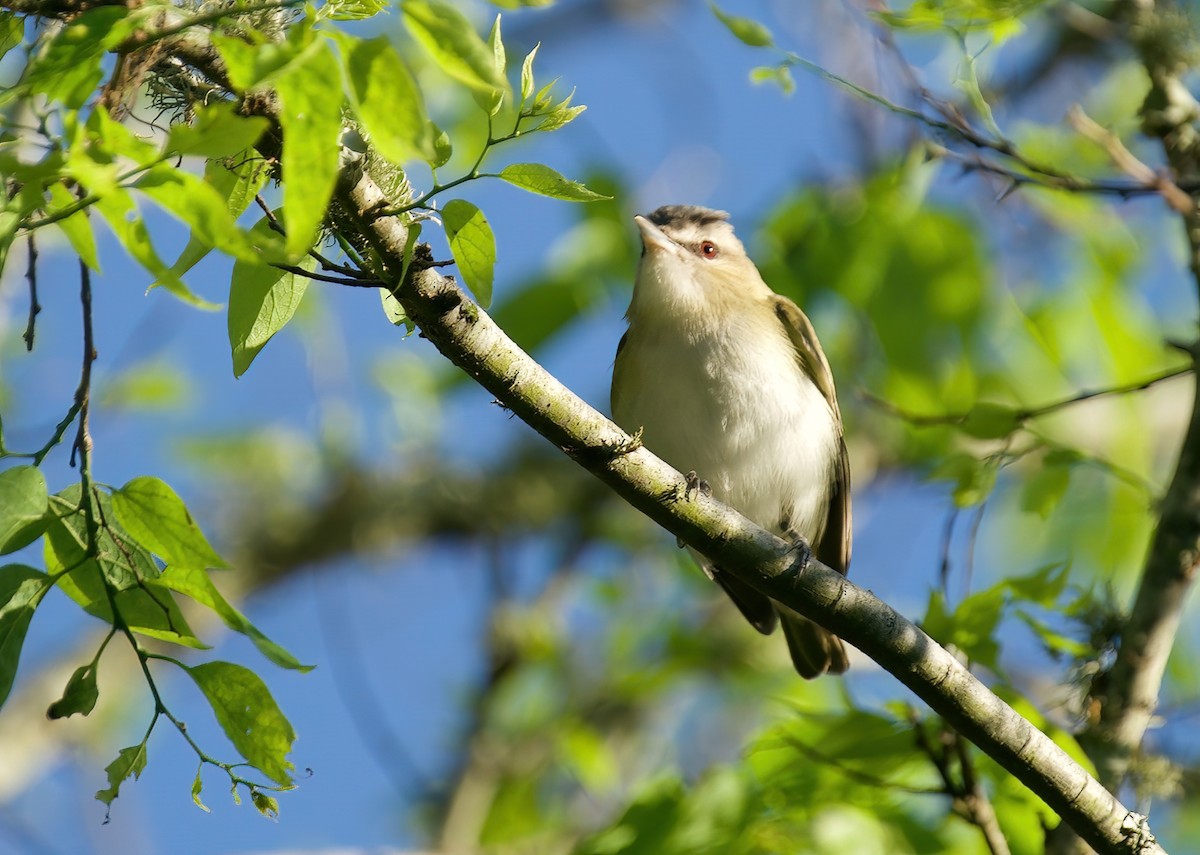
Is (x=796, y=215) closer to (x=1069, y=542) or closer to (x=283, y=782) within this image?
(x=1069, y=542)

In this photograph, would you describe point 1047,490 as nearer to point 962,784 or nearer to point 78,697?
point 962,784

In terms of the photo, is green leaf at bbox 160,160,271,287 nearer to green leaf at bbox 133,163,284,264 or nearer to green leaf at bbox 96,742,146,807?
green leaf at bbox 133,163,284,264

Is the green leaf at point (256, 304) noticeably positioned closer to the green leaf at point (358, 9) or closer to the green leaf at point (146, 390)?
the green leaf at point (358, 9)

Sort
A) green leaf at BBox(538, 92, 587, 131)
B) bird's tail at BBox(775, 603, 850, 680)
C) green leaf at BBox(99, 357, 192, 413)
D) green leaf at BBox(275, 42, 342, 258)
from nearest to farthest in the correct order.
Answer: green leaf at BBox(275, 42, 342, 258), green leaf at BBox(538, 92, 587, 131), bird's tail at BBox(775, 603, 850, 680), green leaf at BBox(99, 357, 192, 413)

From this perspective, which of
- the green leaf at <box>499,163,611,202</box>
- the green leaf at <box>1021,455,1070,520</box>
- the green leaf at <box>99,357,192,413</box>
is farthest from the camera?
the green leaf at <box>99,357,192,413</box>

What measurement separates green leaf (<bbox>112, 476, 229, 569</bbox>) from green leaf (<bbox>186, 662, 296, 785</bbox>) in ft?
0.75

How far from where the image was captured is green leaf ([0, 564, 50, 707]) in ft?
7.31

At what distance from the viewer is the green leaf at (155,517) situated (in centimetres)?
232

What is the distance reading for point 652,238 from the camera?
518cm

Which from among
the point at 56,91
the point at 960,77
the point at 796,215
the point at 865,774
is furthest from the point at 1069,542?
the point at 56,91

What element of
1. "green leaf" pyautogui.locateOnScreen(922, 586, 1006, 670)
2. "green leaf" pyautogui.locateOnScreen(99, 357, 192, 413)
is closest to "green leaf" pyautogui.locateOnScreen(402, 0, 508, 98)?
"green leaf" pyautogui.locateOnScreen(922, 586, 1006, 670)

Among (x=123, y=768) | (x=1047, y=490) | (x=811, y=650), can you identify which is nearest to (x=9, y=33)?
(x=123, y=768)

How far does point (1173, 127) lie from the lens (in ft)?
13.7

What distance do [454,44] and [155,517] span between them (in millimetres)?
1172
